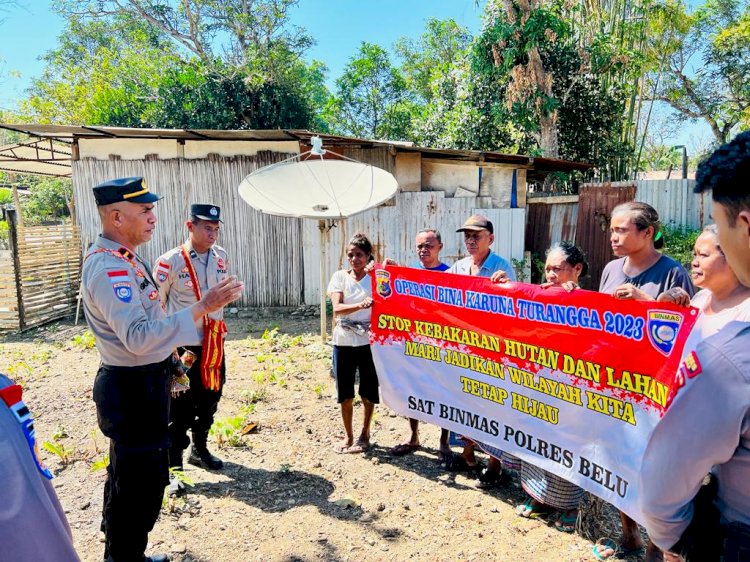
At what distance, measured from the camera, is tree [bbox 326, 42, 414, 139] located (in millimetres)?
20344

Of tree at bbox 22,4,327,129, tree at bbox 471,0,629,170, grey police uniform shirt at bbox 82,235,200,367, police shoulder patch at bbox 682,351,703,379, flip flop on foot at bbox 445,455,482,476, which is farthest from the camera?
tree at bbox 22,4,327,129

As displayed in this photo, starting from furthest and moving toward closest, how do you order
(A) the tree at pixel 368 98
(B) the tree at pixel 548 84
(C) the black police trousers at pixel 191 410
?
(A) the tree at pixel 368 98 → (B) the tree at pixel 548 84 → (C) the black police trousers at pixel 191 410

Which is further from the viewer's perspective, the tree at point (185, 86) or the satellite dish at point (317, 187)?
the tree at point (185, 86)

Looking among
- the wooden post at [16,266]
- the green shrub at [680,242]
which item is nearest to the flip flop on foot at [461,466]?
the green shrub at [680,242]

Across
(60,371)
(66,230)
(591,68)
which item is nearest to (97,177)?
(66,230)

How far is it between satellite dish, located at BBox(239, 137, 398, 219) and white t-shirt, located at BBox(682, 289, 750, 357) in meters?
4.64

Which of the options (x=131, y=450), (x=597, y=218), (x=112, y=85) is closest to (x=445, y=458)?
(x=131, y=450)

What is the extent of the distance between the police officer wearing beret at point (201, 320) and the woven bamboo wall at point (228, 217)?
6.10 meters

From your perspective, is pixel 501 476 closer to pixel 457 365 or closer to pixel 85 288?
pixel 457 365

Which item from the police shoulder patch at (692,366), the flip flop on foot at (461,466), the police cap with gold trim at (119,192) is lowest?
the flip flop on foot at (461,466)

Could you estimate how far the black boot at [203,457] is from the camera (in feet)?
13.7

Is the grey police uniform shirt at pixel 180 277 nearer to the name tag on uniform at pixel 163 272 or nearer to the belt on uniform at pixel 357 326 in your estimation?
the name tag on uniform at pixel 163 272

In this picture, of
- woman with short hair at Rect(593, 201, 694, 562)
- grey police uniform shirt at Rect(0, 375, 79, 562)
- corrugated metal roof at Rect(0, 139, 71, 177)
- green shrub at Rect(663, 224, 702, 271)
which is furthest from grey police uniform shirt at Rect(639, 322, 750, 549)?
corrugated metal roof at Rect(0, 139, 71, 177)

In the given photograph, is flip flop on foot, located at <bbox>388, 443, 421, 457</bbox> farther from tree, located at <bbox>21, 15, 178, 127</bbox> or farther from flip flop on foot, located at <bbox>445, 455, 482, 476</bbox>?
tree, located at <bbox>21, 15, 178, 127</bbox>
